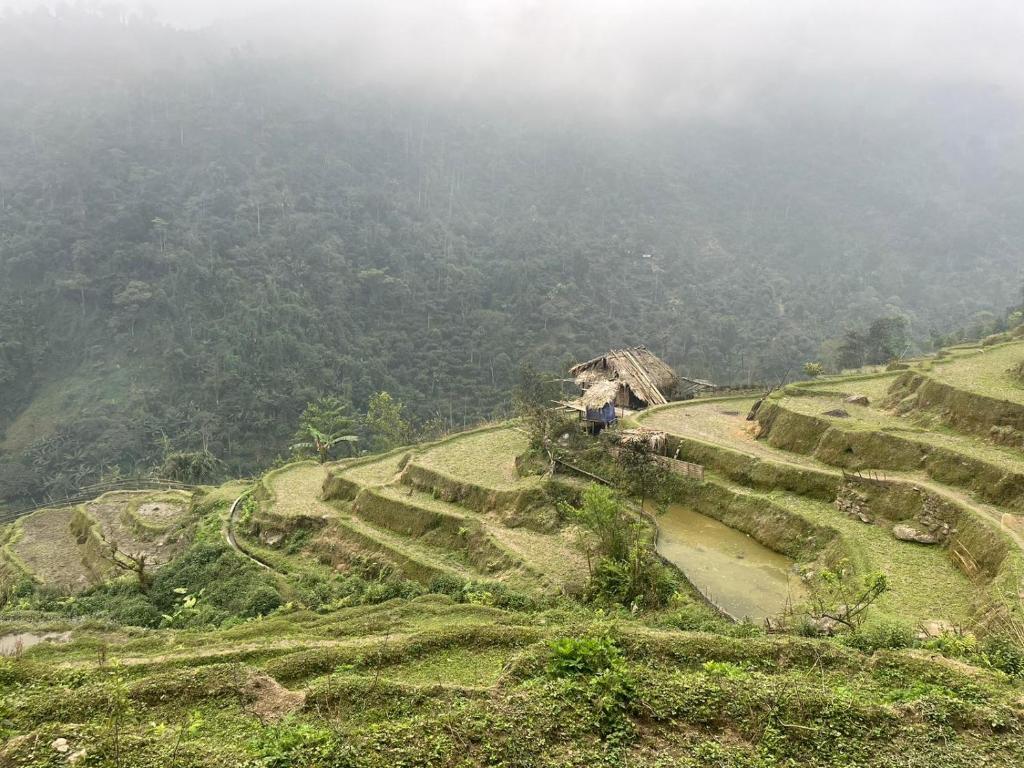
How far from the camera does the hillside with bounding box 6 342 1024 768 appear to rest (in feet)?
26.1

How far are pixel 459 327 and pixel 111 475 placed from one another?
48.1 metres

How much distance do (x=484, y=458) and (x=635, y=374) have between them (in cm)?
1213

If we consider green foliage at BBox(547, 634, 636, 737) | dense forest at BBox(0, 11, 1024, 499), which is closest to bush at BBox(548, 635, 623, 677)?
green foliage at BBox(547, 634, 636, 737)

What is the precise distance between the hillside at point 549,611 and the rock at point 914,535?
21 cm

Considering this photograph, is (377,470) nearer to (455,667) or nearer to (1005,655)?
(455,667)

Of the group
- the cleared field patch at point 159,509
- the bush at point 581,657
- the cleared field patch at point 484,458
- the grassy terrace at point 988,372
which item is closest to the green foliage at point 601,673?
the bush at point 581,657

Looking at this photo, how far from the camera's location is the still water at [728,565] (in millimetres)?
17241

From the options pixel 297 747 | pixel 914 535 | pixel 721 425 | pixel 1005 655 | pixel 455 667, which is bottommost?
pixel 721 425

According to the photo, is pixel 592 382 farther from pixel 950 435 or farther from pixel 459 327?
pixel 459 327

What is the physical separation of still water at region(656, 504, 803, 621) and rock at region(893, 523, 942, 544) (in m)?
3.33

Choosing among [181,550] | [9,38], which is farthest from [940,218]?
[9,38]

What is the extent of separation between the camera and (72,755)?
719cm

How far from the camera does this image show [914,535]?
18344 millimetres

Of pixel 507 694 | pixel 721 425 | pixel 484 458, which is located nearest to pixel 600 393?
pixel 721 425
